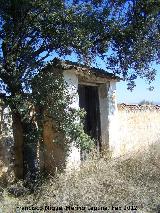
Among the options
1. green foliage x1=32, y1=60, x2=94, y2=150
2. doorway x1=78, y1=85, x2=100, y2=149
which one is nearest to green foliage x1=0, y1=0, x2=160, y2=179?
green foliage x1=32, y1=60, x2=94, y2=150

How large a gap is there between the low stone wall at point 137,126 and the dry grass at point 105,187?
2.97 m

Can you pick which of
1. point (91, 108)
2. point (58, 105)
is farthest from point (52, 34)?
point (91, 108)

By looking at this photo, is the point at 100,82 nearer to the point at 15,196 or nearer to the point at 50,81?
the point at 50,81

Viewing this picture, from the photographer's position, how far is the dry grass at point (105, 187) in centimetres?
879

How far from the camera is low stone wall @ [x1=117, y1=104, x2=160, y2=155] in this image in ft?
48.0

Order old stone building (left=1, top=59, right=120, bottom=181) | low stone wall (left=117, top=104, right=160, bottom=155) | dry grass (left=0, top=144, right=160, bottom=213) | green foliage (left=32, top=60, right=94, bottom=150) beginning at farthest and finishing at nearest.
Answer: low stone wall (left=117, top=104, right=160, bottom=155), old stone building (left=1, top=59, right=120, bottom=181), green foliage (left=32, top=60, right=94, bottom=150), dry grass (left=0, top=144, right=160, bottom=213)

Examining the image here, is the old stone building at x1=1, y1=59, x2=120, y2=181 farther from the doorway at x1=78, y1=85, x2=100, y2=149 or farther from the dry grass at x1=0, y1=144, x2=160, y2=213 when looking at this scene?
the dry grass at x1=0, y1=144, x2=160, y2=213

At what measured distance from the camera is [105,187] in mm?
9555

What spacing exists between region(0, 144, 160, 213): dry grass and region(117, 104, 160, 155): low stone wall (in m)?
2.97

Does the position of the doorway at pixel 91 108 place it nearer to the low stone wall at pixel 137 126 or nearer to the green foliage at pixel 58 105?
the low stone wall at pixel 137 126

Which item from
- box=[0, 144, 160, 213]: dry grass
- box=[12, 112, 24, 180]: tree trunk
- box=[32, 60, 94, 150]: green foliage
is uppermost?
box=[32, 60, 94, 150]: green foliage

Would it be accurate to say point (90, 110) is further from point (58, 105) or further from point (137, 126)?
point (58, 105)

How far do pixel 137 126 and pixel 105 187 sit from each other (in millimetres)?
6366

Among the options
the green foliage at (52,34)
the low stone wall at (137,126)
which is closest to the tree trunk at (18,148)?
the green foliage at (52,34)
